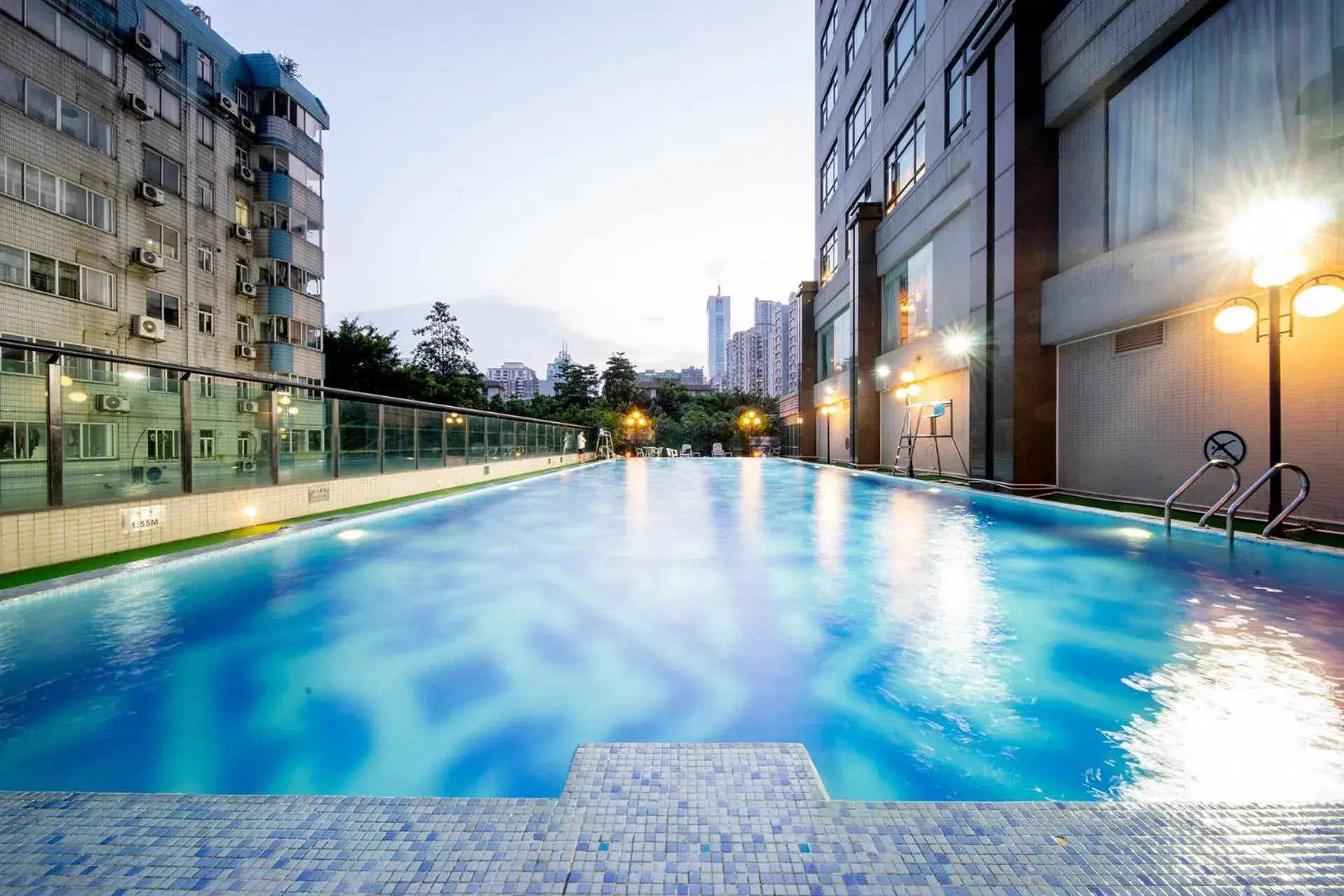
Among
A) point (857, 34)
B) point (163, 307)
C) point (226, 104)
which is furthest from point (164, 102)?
point (857, 34)

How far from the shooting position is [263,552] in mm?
6793

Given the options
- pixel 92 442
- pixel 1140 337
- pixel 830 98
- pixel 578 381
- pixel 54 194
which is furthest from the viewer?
pixel 578 381

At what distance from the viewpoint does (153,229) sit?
63.2 ft

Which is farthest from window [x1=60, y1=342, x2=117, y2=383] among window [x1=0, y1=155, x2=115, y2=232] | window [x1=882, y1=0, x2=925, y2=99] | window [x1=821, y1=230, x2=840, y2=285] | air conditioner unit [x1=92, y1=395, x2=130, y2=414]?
window [x1=821, y1=230, x2=840, y2=285]

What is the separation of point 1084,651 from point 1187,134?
1012 cm

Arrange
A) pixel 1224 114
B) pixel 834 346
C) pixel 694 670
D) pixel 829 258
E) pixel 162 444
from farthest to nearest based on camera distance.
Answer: pixel 829 258 < pixel 834 346 < pixel 1224 114 < pixel 162 444 < pixel 694 670

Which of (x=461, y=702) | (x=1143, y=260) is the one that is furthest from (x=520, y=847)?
(x=1143, y=260)

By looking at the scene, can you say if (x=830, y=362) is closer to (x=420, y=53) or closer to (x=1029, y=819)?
(x=1029, y=819)

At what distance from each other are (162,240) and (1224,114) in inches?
1109

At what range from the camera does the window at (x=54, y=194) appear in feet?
48.0

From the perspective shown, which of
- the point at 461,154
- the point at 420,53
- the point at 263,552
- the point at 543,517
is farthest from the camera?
the point at 461,154

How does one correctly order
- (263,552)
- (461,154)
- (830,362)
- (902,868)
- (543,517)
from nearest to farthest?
(902,868) → (263,552) → (543,517) → (830,362) → (461,154)

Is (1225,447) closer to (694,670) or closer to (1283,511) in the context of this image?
(1283,511)

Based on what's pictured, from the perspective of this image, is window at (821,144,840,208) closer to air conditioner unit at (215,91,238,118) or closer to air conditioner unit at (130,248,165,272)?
air conditioner unit at (215,91,238,118)
